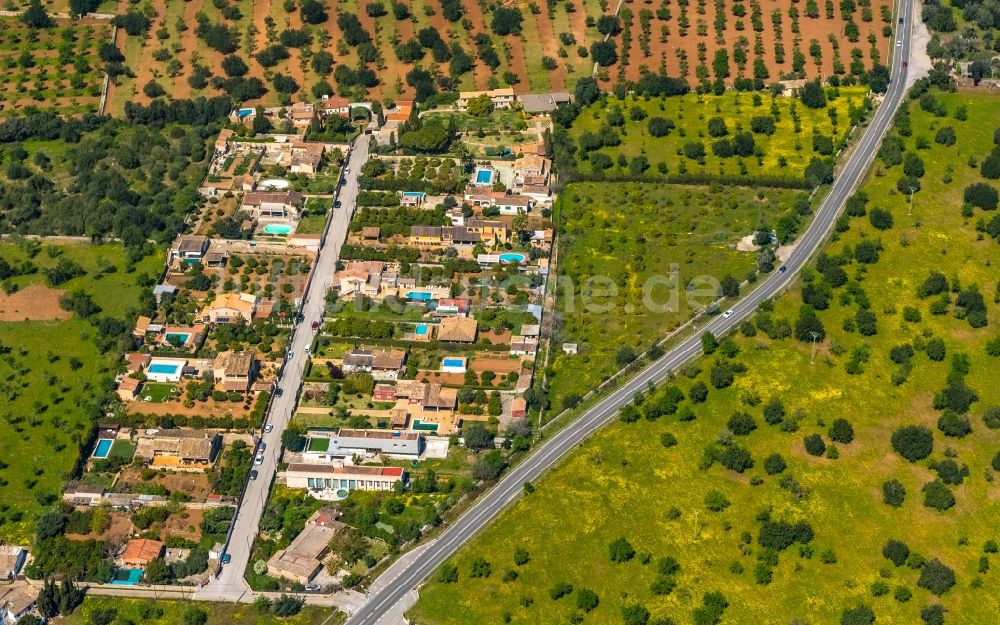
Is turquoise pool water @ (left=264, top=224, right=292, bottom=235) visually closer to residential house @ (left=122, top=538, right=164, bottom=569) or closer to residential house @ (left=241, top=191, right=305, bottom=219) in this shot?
residential house @ (left=241, top=191, right=305, bottom=219)

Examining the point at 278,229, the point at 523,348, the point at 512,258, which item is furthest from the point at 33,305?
the point at 523,348

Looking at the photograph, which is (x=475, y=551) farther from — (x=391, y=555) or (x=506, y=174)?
(x=506, y=174)

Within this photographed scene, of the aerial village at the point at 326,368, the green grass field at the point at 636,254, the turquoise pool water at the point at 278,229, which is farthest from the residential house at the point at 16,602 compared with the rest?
the turquoise pool water at the point at 278,229

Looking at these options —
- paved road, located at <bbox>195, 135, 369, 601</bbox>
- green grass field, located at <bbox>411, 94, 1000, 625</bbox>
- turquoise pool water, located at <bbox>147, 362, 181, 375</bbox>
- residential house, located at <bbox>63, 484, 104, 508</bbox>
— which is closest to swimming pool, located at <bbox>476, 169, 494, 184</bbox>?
paved road, located at <bbox>195, 135, 369, 601</bbox>

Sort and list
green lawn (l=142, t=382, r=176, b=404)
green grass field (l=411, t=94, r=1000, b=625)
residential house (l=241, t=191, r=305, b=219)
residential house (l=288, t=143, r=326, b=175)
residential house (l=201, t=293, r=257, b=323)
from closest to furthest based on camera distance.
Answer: green grass field (l=411, t=94, r=1000, b=625) → green lawn (l=142, t=382, r=176, b=404) → residential house (l=201, t=293, r=257, b=323) → residential house (l=241, t=191, r=305, b=219) → residential house (l=288, t=143, r=326, b=175)

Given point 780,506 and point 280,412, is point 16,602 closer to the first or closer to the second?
point 280,412

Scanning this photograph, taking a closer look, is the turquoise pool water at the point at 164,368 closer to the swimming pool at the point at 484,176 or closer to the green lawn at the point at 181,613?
the green lawn at the point at 181,613

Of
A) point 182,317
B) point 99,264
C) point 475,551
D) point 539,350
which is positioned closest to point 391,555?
point 475,551
